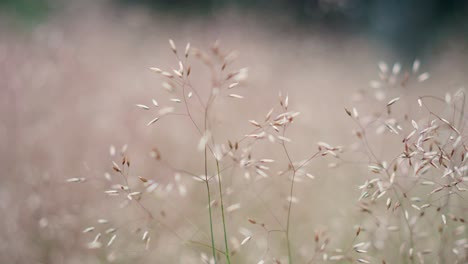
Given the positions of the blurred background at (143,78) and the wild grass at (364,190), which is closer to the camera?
the wild grass at (364,190)

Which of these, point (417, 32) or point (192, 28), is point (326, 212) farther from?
point (417, 32)

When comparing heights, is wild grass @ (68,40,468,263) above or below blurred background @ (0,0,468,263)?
above

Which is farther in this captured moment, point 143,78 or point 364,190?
point 143,78

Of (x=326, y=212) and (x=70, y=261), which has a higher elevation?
(x=326, y=212)

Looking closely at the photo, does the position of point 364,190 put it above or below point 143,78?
above

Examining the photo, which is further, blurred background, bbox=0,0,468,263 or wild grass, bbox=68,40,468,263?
blurred background, bbox=0,0,468,263

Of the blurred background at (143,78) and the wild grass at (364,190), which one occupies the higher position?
the wild grass at (364,190)

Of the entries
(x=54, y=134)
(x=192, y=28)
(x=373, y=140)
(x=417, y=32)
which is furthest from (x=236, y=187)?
(x=417, y=32)

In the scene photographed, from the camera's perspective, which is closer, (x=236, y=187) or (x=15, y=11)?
(x=236, y=187)
